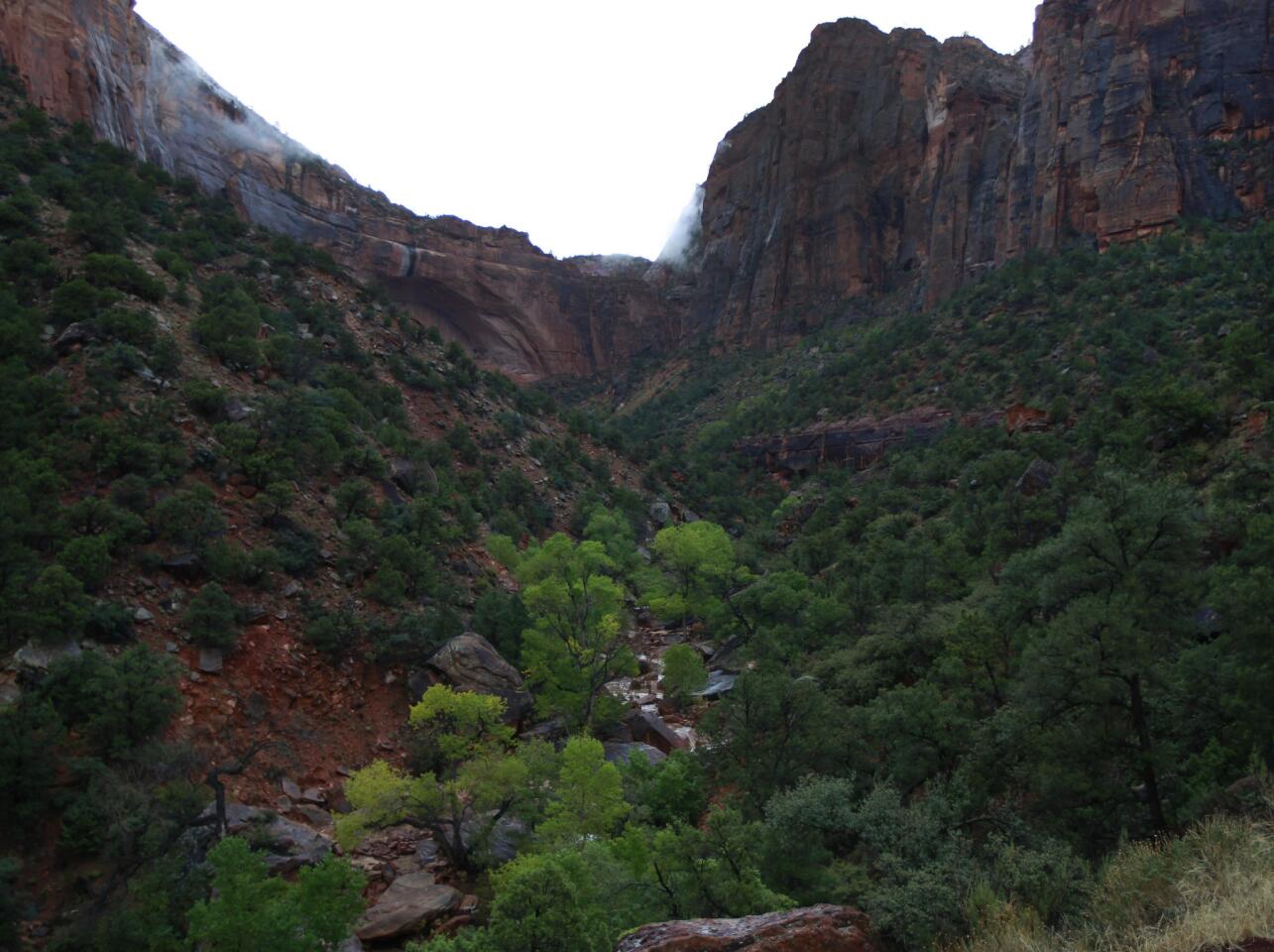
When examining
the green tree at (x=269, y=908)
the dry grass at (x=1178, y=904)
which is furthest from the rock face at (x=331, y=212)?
the dry grass at (x=1178, y=904)

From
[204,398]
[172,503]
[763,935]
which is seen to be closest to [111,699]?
[172,503]

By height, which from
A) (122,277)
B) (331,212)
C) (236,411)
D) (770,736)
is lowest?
(770,736)

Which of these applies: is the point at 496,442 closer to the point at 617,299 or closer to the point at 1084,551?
the point at 1084,551

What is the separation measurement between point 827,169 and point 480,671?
73.7 m

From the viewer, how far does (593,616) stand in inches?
936

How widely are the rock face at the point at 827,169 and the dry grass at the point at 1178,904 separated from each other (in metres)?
46.7

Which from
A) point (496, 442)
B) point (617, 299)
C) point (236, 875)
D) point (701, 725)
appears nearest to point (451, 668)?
point (701, 725)

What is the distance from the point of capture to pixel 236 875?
10.5 meters

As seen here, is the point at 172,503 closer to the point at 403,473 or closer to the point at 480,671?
the point at 480,671

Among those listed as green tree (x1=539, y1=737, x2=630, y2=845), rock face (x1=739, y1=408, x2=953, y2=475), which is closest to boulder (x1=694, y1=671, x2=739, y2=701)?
green tree (x1=539, y1=737, x2=630, y2=845)

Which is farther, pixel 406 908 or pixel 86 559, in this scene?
pixel 86 559

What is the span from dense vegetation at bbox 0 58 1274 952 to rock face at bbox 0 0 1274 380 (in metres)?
10.1

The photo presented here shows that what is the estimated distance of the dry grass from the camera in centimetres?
598

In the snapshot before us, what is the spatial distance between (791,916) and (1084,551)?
904 cm
